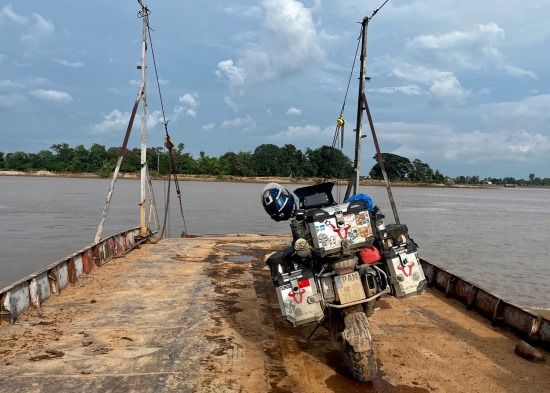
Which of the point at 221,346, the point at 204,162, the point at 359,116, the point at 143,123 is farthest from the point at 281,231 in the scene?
the point at 204,162

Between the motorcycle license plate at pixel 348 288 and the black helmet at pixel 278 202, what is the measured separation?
3.18 feet

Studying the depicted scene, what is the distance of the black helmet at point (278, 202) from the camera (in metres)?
5.05

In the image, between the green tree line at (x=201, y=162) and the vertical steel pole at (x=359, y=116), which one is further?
the green tree line at (x=201, y=162)

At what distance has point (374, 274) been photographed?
4.85 meters

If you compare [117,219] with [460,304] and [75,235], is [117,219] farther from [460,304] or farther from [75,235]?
[460,304]

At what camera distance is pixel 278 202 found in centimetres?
504

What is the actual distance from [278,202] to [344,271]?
1094 millimetres

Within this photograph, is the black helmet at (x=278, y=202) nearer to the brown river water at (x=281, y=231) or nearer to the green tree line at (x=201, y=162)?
the brown river water at (x=281, y=231)

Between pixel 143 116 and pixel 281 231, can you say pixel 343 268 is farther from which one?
pixel 281 231

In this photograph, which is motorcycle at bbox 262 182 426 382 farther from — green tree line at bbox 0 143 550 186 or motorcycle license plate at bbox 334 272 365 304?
green tree line at bbox 0 143 550 186

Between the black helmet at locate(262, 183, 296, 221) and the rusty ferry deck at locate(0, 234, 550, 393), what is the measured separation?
68.8 inches

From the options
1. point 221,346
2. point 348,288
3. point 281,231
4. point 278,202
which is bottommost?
point 281,231

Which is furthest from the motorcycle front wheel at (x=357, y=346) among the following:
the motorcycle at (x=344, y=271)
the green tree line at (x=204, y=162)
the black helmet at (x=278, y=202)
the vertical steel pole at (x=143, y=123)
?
the green tree line at (x=204, y=162)

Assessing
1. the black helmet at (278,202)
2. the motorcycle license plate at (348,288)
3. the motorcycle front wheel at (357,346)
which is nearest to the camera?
the motorcycle front wheel at (357,346)
